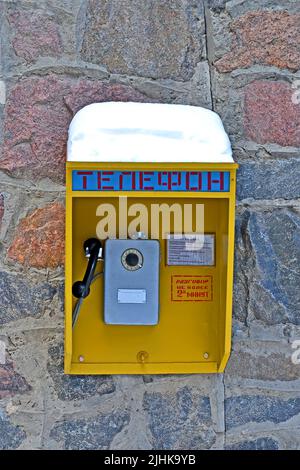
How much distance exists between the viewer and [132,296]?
1705 mm

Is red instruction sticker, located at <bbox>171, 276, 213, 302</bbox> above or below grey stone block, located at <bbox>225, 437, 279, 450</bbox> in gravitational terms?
above

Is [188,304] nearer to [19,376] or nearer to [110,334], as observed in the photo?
[110,334]

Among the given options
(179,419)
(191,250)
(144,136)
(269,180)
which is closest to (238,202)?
(269,180)

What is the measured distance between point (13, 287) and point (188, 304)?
457 millimetres

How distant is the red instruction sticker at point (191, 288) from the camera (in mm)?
1762

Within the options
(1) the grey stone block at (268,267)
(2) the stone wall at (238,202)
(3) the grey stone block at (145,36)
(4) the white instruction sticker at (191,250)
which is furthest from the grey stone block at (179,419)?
(3) the grey stone block at (145,36)

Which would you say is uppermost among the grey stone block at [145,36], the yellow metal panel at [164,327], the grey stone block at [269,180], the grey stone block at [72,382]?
the grey stone block at [145,36]

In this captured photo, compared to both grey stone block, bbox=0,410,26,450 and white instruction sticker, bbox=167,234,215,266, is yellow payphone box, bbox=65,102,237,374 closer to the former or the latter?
white instruction sticker, bbox=167,234,215,266

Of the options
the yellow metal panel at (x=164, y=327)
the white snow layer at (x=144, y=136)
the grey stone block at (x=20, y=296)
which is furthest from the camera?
the grey stone block at (x=20, y=296)

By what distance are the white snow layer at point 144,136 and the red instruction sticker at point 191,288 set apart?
32 centimetres

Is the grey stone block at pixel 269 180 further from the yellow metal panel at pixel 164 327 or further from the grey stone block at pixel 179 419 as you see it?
the grey stone block at pixel 179 419

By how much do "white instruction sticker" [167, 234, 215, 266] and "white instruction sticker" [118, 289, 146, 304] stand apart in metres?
0.11

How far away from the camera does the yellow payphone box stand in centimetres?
162

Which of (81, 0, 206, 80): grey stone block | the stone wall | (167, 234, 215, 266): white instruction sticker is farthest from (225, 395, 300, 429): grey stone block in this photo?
(81, 0, 206, 80): grey stone block
